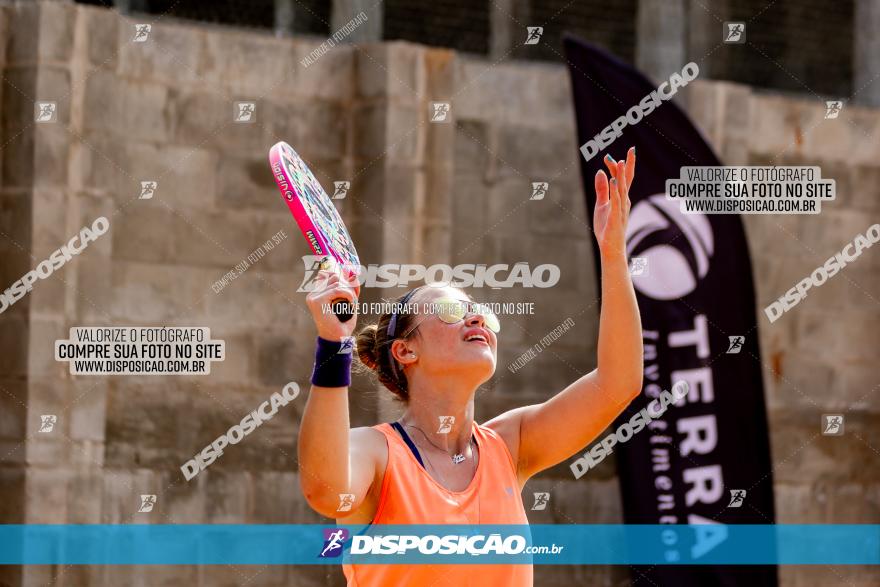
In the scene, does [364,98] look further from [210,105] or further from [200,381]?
[200,381]

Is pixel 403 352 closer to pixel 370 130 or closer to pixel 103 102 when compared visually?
pixel 103 102

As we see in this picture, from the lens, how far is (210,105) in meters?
10.0

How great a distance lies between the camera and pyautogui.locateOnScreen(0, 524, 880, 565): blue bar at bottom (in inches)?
363

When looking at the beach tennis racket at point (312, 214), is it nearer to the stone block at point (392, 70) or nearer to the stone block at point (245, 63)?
the stone block at point (245, 63)

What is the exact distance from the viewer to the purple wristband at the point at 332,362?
12.3 ft

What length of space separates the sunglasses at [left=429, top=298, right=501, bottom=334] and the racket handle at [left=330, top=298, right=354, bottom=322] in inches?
27.0

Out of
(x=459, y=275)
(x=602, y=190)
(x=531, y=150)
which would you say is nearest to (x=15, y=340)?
(x=459, y=275)

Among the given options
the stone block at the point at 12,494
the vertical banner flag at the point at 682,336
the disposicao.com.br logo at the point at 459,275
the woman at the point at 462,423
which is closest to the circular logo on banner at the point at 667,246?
the vertical banner flag at the point at 682,336

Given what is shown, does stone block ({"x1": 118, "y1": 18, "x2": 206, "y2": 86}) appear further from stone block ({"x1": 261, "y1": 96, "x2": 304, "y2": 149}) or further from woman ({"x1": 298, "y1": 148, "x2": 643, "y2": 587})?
woman ({"x1": 298, "y1": 148, "x2": 643, "y2": 587})

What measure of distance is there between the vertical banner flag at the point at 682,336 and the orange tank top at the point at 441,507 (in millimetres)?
6167

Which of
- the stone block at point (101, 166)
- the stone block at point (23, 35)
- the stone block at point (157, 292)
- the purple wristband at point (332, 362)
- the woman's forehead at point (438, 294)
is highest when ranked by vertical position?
the stone block at point (23, 35)

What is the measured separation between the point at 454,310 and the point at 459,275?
6211 mm

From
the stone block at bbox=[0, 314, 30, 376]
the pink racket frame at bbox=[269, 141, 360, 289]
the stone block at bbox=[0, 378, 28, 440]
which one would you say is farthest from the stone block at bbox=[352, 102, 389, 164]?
the pink racket frame at bbox=[269, 141, 360, 289]

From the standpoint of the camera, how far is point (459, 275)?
34.9 feet
